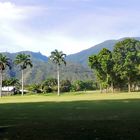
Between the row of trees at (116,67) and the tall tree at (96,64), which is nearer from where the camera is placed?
the row of trees at (116,67)

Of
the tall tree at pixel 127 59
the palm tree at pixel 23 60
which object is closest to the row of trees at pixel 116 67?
the tall tree at pixel 127 59

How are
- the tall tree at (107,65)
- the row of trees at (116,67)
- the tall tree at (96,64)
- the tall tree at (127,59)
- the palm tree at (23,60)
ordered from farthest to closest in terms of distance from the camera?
the palm tree at (23,60)
the tall tree at (96,64)
the tall tree at (107,65)
the row of trees at (116,67)
the tall tree at (127,59)

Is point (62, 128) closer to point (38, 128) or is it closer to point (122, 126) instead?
point (38, 128)

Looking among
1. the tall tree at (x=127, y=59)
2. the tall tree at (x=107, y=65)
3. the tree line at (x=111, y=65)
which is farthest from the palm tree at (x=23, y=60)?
the tall tree at (x=127, y=59)

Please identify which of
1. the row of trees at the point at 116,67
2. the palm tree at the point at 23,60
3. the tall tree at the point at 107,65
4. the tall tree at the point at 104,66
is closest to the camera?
the row of trees at the point at 116,67

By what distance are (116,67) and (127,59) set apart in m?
5.48

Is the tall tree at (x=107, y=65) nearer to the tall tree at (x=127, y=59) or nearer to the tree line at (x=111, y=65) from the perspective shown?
the tree line at (x=111, y=65)

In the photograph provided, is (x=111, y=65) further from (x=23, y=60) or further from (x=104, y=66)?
(x=23, y=60)

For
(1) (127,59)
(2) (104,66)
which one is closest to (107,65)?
(2) (104,66)

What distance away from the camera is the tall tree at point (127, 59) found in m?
149

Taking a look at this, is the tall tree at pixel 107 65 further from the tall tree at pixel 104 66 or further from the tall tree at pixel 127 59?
the tall tree at pixel 127 59

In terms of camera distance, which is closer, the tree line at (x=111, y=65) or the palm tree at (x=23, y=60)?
the tree line at (x=111, y=65)

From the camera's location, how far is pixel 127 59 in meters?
153

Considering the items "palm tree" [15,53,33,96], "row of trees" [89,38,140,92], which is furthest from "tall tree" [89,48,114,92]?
"palm tree" [15,53,33,96]
